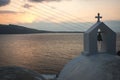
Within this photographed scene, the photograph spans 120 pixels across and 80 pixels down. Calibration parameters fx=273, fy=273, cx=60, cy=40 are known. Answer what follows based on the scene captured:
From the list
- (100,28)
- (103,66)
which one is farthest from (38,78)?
(100,28)

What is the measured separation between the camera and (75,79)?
14289 millimetres

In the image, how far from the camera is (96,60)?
14.5m

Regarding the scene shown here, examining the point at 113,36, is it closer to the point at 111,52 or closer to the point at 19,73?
the point at 111,52

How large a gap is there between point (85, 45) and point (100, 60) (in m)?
2.57

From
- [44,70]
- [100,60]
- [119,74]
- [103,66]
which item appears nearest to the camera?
[119,74]

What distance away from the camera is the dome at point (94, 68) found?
12.4 metres

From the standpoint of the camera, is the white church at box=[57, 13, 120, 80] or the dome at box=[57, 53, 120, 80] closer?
the dome at box=[57, 53, 120, 80]

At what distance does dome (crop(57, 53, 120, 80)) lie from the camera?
488 inches

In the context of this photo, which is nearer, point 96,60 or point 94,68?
point 94,68

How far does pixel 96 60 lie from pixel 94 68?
1.02 m

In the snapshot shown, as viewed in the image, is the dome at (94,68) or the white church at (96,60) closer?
the dome at (94,68)

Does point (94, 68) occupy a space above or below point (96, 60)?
below

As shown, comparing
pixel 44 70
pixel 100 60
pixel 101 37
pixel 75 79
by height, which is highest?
pixel 101 37

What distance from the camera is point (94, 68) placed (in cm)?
1351
